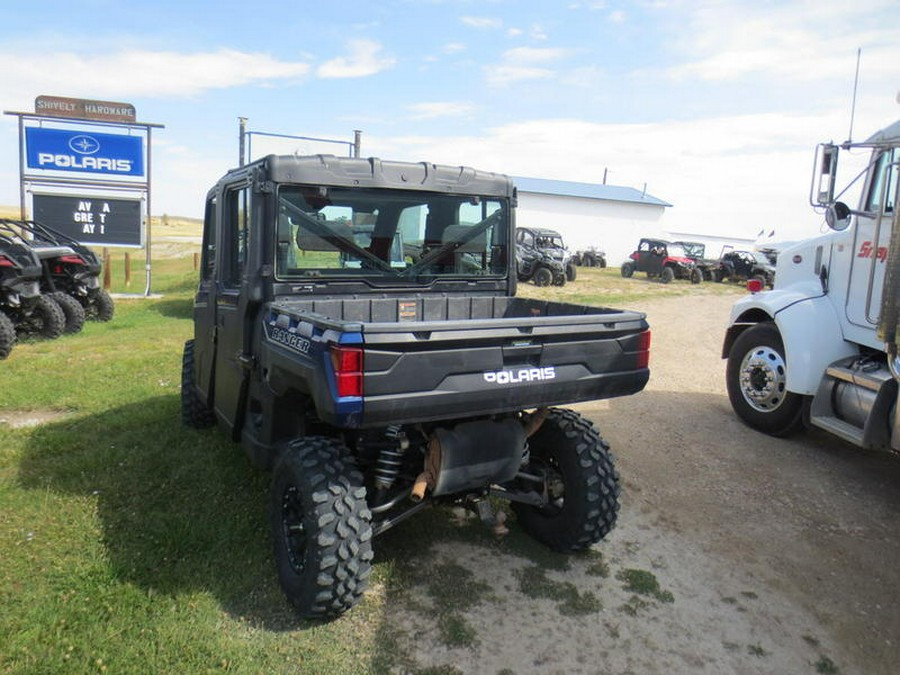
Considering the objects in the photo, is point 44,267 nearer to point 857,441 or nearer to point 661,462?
point 661,462

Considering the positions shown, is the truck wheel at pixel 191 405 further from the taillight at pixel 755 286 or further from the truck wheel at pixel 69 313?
the truck wheel at pixel 69 313

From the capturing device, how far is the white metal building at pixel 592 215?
133ft

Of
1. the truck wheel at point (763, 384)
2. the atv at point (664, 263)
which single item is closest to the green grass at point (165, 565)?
the truck wheel at point (763, 384)

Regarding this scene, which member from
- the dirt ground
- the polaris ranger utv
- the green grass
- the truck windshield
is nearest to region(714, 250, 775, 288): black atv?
the dirt ground

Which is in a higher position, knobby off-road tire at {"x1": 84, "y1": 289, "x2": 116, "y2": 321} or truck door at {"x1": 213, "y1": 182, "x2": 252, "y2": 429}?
truck door at {"x1": 213, "y1": 182, "x2": 252, "y2": 429}

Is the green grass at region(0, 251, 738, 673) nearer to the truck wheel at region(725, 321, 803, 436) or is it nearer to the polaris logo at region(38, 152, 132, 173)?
the truck wheel at region(725, 321, 803, 436)

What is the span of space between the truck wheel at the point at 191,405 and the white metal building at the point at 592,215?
35157mm

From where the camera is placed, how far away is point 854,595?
12.0ft

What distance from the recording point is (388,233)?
13.7 ft

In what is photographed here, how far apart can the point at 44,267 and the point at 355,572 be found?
944 centimetres

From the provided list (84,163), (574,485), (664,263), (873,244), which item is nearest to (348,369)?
(574,485)

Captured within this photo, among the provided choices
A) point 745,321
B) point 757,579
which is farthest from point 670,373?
point 757,579

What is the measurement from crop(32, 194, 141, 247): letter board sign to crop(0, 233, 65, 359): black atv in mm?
4854

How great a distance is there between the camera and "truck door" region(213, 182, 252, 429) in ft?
13.0
